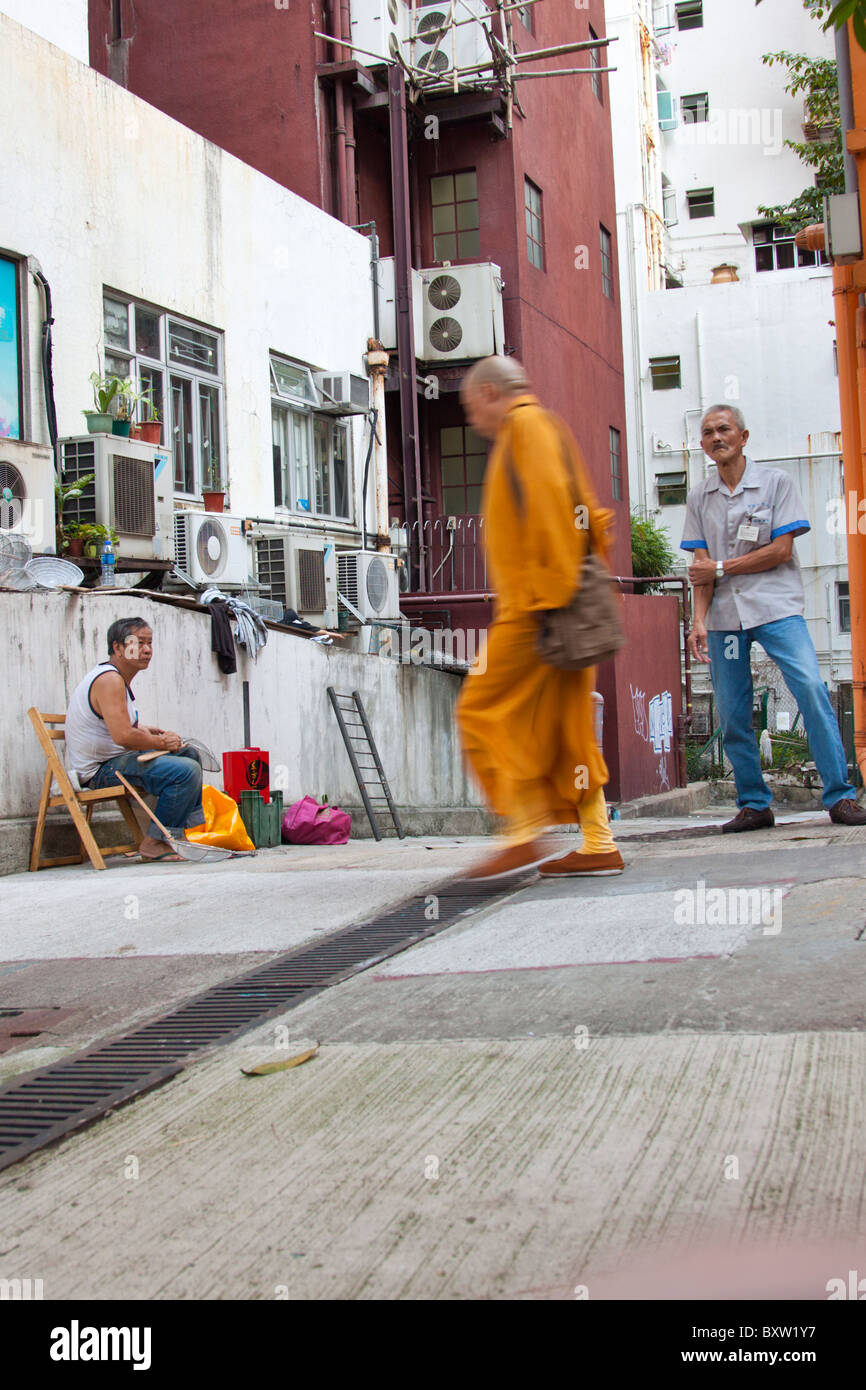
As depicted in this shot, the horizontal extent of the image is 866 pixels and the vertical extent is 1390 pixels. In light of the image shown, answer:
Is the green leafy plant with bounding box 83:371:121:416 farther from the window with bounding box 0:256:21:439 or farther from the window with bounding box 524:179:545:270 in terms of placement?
the window with bounding box 524:179:545:270

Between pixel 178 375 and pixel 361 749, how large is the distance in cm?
395

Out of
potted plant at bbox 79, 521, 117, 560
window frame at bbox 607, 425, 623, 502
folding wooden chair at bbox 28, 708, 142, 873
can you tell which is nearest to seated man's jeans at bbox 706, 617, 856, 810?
folding wooden chair at bbox 28, 708, 142, 873

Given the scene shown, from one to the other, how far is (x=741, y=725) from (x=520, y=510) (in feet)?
8.59

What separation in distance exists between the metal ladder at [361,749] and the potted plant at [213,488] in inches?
78.7

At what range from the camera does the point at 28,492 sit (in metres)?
9.76

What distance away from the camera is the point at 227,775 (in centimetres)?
980

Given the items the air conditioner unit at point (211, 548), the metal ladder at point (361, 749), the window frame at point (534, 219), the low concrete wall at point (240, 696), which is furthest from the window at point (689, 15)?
the air conditioner unit at point (211, 548)

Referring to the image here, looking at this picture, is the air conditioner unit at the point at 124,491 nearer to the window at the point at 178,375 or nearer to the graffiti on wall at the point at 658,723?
the window at the point at 178,375

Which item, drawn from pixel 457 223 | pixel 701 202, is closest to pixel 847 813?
pixel 457 223

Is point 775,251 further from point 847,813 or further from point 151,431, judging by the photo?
point 847,813

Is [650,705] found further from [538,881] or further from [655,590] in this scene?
[538,881]

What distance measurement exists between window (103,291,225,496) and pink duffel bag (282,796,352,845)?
13.6ft

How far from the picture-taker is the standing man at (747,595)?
657cm

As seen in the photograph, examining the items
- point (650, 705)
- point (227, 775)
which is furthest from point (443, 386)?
point (227, 775)
